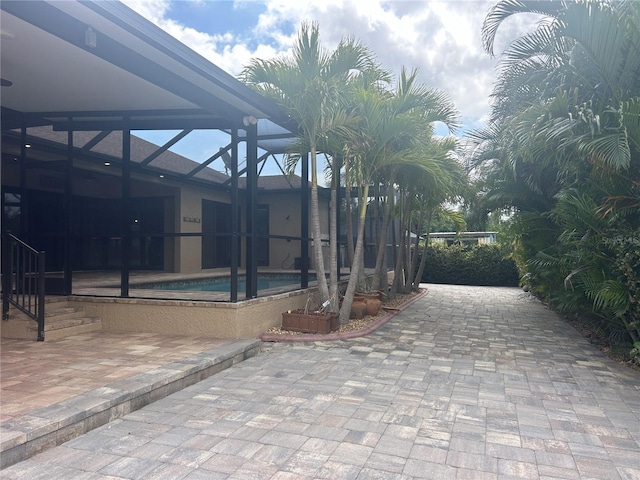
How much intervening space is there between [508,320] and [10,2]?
29.7 feet

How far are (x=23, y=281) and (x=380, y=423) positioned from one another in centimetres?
476

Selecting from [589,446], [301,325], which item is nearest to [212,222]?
[301,325]

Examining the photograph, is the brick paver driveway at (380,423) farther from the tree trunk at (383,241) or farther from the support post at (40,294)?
the tree trunk at (383,241)

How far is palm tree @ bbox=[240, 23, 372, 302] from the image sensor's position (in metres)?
6.19

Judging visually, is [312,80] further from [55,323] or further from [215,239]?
[215,239]

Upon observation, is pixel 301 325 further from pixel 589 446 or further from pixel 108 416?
pixel 589 446

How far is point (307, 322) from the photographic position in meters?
6.68

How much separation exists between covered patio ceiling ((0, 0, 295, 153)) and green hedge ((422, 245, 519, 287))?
1317 cm

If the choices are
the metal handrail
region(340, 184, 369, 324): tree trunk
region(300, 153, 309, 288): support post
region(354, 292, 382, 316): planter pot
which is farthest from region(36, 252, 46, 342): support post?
region(354, 292, 382, 316): planter pot

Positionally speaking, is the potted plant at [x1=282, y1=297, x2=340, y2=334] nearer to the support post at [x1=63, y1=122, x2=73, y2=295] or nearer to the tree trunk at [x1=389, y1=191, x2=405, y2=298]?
the support post at [x1=63, y1=122, x2=73, y2=295]

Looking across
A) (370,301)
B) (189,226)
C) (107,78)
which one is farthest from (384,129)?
(189,226)

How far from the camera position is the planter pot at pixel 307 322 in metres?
6.65

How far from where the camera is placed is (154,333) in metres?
6.08

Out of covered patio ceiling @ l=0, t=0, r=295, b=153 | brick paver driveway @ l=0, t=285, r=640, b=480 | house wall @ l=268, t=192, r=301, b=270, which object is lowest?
brick paver driveway @ l=0, t=285, r=640, b=480
